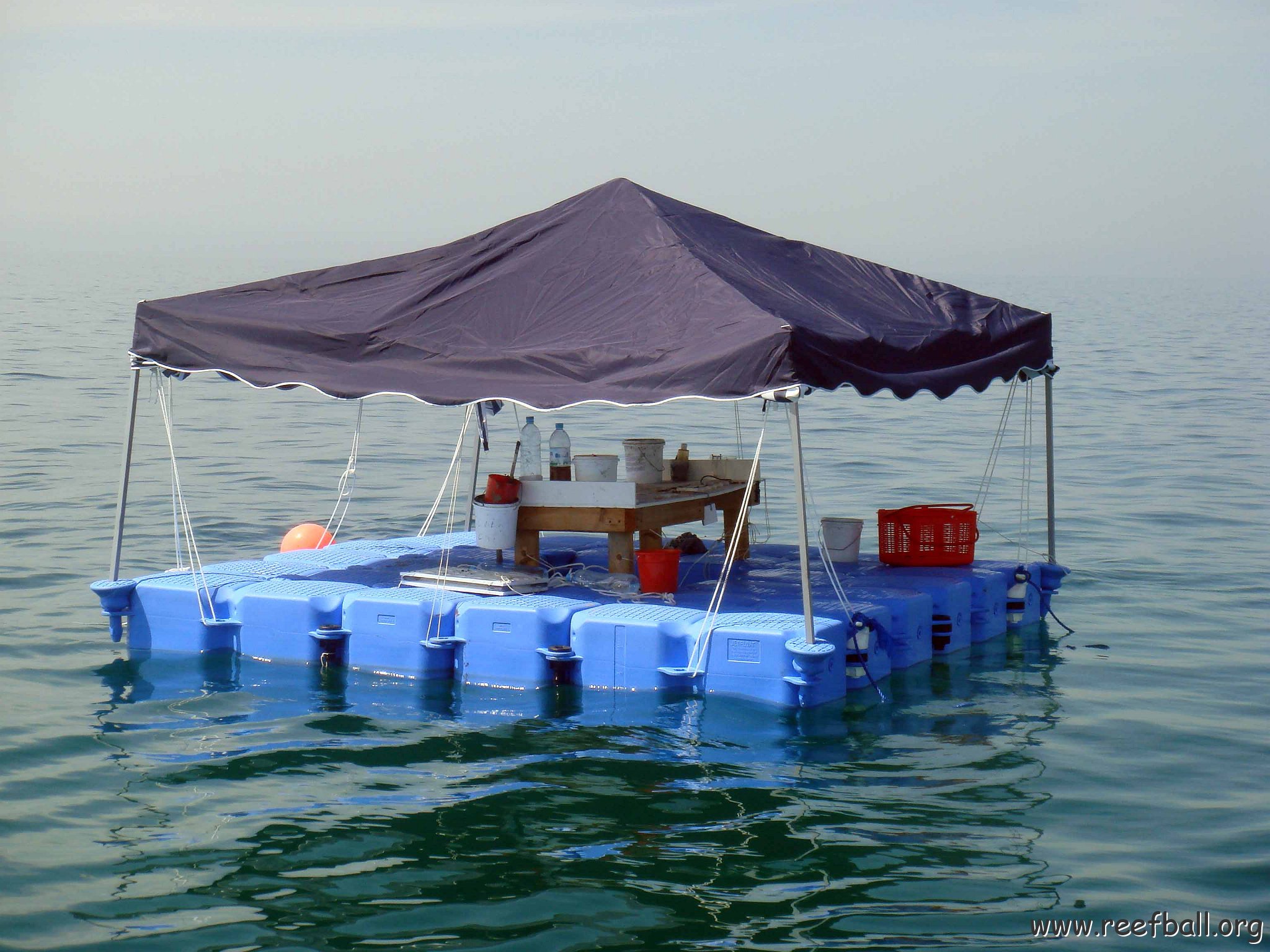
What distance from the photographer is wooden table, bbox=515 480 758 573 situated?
28.5 ft

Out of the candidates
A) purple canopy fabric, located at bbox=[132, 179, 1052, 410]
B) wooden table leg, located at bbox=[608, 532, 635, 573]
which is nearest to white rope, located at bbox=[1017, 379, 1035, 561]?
purple canopy fabric, located at bbox=[132, 179, 1052, 410]

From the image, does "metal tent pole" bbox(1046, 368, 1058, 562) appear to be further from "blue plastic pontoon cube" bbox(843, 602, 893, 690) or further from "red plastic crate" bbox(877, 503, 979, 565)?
"blue plastic pontoon cube" bbox(843, 602, 893, 690)

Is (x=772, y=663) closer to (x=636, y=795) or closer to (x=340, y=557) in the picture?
(x=636, y=795)

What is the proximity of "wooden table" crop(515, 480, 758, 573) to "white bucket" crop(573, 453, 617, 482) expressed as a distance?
268 mm

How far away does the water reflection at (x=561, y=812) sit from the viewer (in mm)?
5133

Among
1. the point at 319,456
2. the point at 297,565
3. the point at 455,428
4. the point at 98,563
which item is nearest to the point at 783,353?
the point at 297,565

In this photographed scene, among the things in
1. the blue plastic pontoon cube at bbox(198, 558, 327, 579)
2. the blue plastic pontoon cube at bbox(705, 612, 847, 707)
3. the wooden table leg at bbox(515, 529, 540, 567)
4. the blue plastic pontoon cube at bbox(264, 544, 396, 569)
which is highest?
the wooden table leg at bbox(515, 529, 540, 567)

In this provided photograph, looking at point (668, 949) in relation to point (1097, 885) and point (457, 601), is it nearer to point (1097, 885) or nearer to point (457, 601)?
point (1097, 885)

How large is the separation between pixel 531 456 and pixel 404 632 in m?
1.54

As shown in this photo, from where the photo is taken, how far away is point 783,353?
6980 millimetres

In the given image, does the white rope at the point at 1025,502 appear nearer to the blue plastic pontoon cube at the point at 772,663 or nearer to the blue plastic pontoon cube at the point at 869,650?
the blue plastic pontoon cube at the point at 869,650

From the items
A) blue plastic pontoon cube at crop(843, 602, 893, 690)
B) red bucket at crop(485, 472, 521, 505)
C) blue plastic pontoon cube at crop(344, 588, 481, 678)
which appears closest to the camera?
blue plastic pontoon cube at crop(843, 602, 893, 690)

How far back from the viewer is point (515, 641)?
8055 mm

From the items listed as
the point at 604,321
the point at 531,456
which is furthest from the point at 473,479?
the point at 604,321
